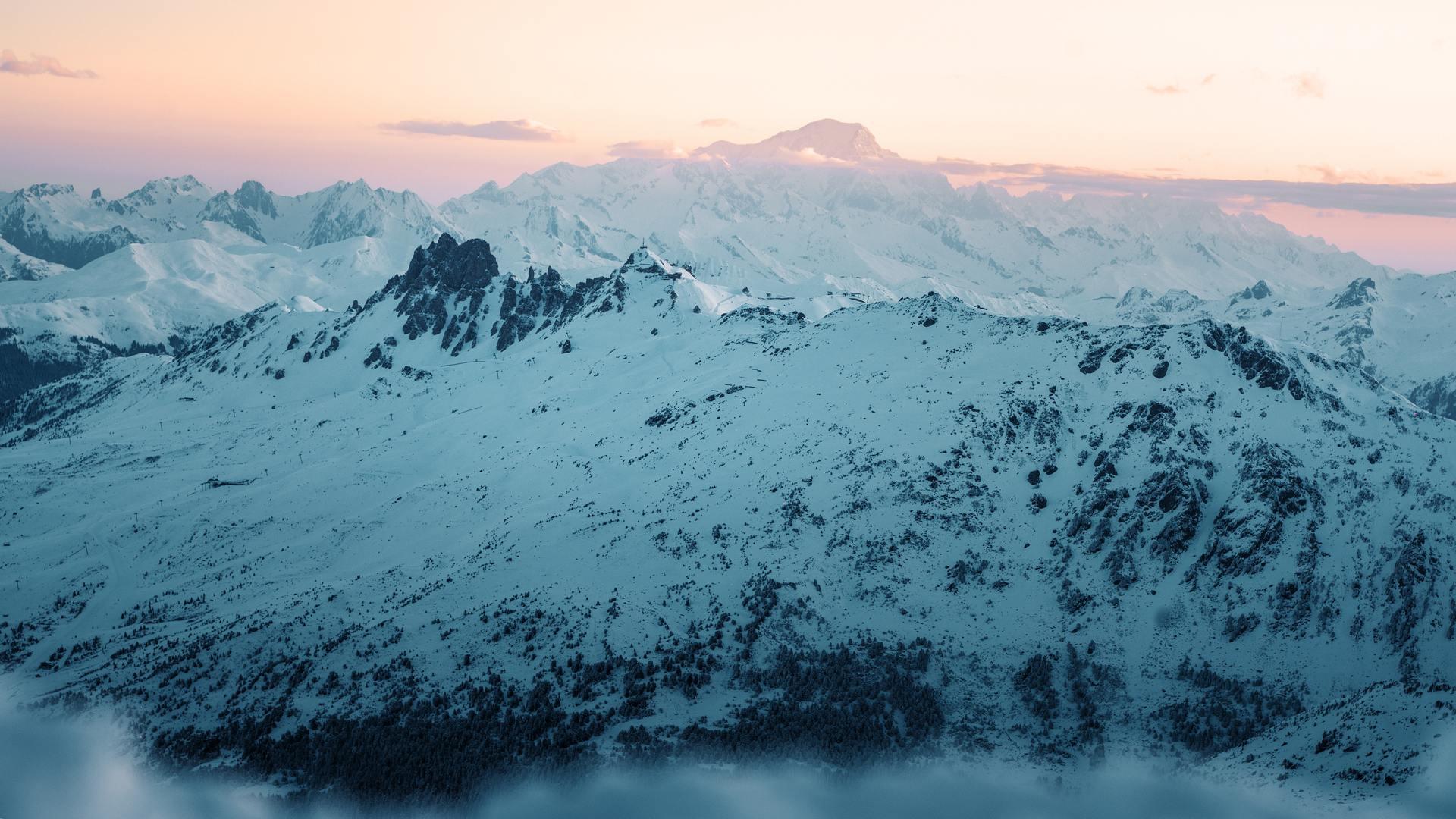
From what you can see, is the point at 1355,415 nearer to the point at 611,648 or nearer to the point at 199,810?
the point at 611,648

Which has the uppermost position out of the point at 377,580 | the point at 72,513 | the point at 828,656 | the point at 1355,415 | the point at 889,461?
the point at 1355,415

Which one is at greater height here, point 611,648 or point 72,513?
point 611,648

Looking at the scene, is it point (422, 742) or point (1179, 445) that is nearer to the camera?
point (422, 742)

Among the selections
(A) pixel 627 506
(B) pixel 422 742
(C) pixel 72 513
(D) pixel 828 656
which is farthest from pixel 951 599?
(C) pixel 72 513

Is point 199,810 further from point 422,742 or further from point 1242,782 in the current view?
point 1242,782

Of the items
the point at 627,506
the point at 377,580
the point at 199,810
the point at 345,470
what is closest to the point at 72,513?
the point at 345,470

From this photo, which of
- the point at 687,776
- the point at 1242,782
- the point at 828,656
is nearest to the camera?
the point at 1242,782

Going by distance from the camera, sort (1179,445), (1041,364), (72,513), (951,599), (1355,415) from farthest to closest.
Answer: (72,513), (1041,364), (1355,415), (1179,445), (951,599)
